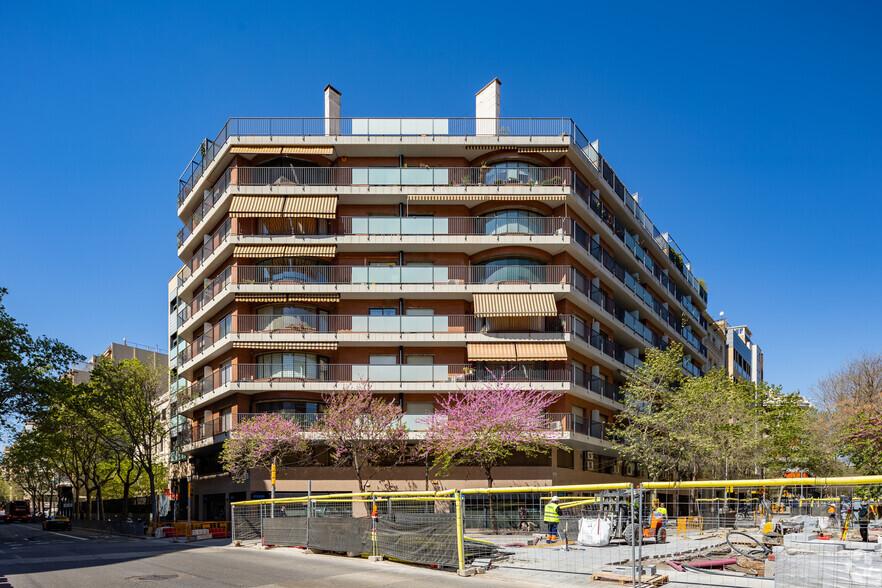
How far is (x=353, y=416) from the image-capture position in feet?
116

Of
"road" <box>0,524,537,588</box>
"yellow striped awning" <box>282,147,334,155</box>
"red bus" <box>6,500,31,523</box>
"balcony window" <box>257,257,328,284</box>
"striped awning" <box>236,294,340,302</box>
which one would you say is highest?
"yellow striped awning" <box>282,147,334,155</box>

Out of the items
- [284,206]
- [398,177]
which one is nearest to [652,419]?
[398,177]

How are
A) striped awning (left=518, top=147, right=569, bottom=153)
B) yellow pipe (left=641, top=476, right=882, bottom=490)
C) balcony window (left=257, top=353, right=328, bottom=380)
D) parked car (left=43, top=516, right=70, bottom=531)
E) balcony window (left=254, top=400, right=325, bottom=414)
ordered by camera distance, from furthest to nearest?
1. parked car (left=43, top=516, right=70, bottom=531)
2. striped awning (left=518, top=147, right=569, bottom=153)
3. balcony window (left=257, top=353, right=328, bottom=380)
4. balcony window (left=254, top=400, right=325, bottom=414)
5. yellow pipe (left=641, top=476, right=882, bottom=490)

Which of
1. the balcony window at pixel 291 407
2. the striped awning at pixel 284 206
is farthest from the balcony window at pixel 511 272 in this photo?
the balcony window at pixel 291 407

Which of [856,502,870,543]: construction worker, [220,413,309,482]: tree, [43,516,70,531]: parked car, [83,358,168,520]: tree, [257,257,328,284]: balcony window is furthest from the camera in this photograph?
[43,516,70,531]: parked car

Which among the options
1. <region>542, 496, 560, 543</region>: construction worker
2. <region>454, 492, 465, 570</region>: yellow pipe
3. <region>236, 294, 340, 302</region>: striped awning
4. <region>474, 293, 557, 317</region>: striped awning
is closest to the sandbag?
<region>542, 496, 560, 543</region>: construction worker

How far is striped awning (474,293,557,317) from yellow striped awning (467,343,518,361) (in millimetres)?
1658

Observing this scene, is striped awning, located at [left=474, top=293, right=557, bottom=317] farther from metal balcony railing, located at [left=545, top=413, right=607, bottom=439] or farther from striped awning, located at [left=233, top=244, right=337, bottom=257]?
striped awning, located at [left=233, top=244, right=337, bottom=257]

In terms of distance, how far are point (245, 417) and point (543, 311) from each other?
51.4 feet

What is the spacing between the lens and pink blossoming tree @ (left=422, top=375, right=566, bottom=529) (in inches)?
1342

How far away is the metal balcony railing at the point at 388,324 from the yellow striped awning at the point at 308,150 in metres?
8.38

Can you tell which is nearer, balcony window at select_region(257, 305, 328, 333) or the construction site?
the construction site

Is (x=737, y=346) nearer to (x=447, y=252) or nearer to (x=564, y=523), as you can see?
(x=447, y=252)

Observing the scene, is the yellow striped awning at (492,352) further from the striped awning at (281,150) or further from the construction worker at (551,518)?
the construction worker at (551,518)
